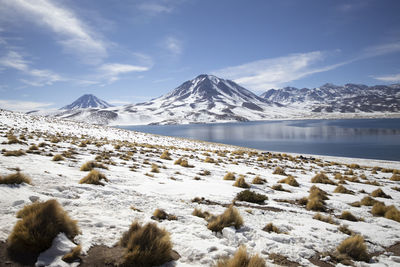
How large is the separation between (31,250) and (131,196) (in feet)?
12.6

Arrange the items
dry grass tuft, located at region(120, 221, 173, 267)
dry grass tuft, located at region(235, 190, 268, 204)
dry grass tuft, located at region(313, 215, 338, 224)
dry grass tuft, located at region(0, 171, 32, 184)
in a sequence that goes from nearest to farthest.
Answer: dry grass tuft, located at region(120, 221, 173, 267)
dry grass tuft, located at region(0, 171, 32, 184)
dry grass tuft, located at region(313, 215, 338, 224)
dry grass tuft, located at region(235, 190, 268, 204)

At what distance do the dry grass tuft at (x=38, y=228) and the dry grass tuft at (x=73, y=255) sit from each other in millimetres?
392

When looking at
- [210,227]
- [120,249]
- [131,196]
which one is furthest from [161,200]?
[120,249]

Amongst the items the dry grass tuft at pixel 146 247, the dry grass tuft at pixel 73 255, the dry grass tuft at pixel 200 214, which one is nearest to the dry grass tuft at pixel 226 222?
the dry grass tuft at pixel 200 214

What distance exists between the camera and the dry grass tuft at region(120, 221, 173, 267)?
10.8 feet

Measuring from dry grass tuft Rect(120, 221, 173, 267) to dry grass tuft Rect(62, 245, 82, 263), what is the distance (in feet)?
2.28

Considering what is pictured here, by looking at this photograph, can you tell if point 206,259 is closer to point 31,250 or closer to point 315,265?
point 315,265

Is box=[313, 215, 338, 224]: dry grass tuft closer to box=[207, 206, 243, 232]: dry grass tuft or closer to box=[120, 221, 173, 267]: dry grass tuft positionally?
box=[207, 206, 243, 232]: dry grass tuft

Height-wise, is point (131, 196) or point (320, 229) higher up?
point (131, 196)

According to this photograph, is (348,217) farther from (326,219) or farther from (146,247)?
(146,247)

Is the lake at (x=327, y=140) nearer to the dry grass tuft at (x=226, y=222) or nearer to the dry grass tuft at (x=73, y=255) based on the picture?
the dry grass tuft at (x=226, y=222)

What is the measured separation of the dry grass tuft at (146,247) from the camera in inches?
130

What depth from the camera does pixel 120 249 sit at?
3.68 meters

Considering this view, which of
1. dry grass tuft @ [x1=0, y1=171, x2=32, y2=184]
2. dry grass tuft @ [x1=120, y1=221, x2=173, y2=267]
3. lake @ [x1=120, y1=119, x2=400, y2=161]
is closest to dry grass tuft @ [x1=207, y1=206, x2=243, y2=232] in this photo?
dry grass tuft @ [x1=120, y1=221, x2=173, y2=267]
